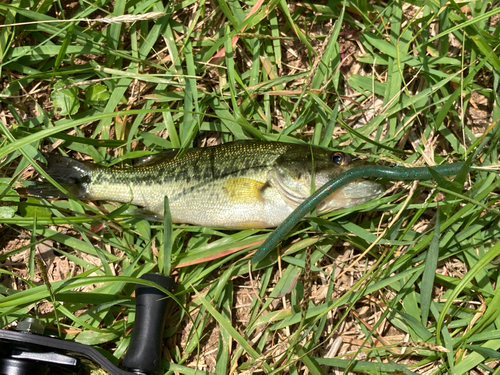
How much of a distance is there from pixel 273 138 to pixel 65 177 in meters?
1.81

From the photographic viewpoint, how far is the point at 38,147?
3900 mm

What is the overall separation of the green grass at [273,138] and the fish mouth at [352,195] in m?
0.09

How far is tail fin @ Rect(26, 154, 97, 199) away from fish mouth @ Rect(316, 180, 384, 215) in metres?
1.97

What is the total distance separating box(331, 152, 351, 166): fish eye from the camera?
3.54 m

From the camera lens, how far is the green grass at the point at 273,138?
11.7 ft

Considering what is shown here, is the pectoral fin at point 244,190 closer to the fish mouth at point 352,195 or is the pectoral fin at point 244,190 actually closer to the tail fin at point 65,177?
the fish mouth at point 352,195

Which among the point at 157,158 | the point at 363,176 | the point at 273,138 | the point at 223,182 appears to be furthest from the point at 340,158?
the point at 157,158

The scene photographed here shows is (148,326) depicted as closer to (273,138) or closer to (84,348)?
(84,348)

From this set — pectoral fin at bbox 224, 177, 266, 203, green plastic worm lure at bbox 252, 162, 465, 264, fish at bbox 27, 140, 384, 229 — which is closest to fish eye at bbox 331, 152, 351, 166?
fish at bbox 27, 140, 384, 229

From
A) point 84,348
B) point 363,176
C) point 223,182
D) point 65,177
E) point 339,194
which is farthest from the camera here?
point 65,177

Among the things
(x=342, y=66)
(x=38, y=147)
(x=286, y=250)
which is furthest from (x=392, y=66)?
(x=38, y=147)

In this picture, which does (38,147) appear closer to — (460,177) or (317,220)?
(317,220)

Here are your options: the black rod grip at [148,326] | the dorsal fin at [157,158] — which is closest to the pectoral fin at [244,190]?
the dorsal fin at [157,158]

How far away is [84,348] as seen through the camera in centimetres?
319
